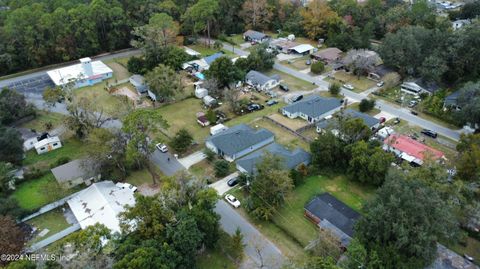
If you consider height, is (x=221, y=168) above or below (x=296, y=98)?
below

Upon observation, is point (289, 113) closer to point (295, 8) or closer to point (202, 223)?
point (202, 223)

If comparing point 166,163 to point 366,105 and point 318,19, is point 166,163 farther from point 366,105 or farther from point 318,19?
point 318,19

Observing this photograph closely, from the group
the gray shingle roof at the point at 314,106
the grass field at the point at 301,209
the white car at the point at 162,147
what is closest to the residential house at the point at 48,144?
the white car at the point at 162,147

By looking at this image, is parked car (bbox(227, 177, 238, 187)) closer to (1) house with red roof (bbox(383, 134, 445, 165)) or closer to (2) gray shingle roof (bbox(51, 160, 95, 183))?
(2) gray shingle roof (bbox(51, 160, 95, 183))

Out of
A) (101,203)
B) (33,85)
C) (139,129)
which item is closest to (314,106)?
(139,129)

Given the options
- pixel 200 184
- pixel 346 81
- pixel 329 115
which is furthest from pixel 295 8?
pixel 200 184
